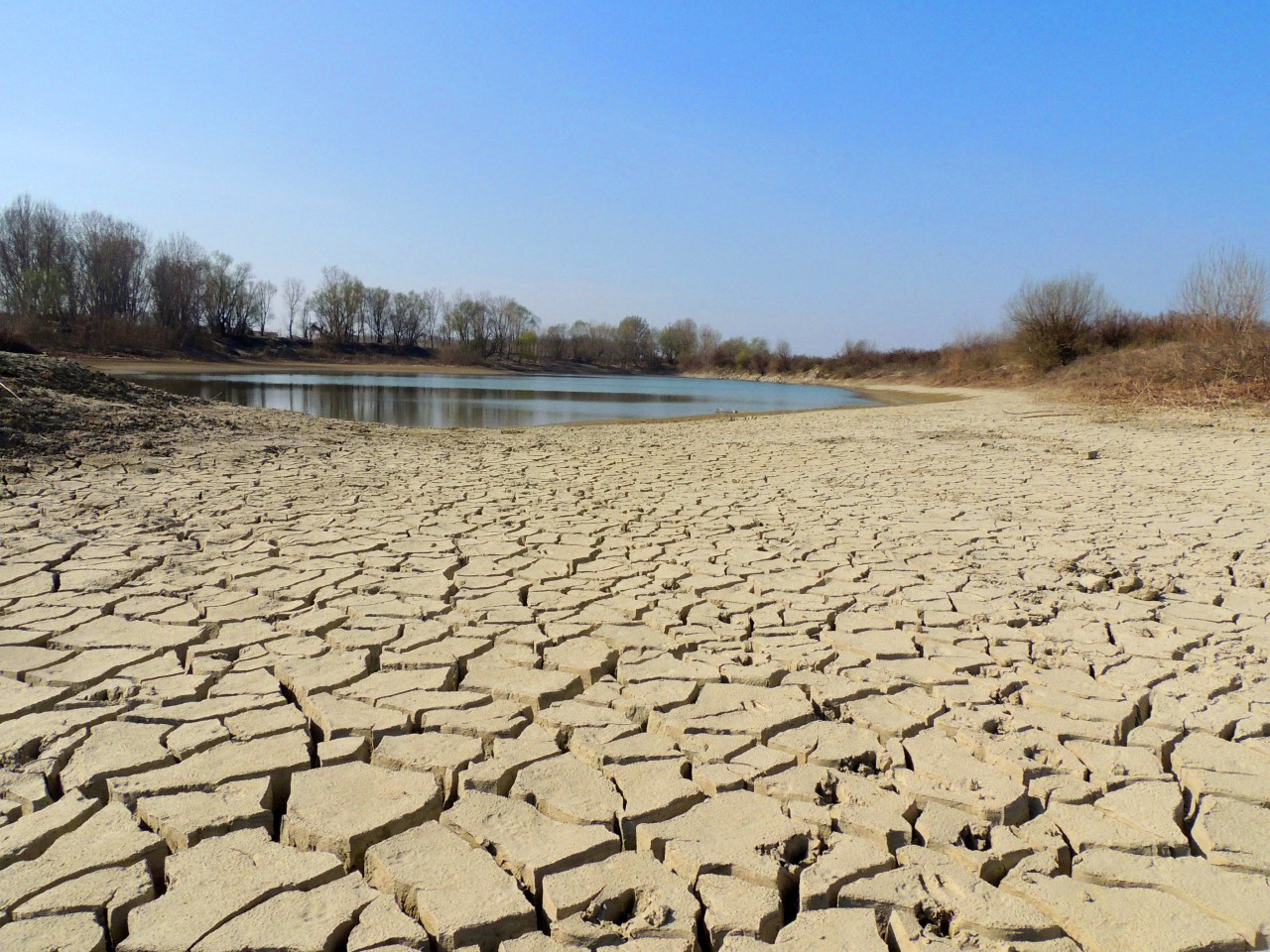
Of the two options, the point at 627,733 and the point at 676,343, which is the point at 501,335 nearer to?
the point at 676,343

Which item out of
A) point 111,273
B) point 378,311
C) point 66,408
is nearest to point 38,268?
point 111,273

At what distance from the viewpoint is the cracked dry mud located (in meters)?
1.41

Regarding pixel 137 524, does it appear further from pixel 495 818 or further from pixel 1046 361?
pixel 1046 361

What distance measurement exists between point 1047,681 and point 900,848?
1117mm

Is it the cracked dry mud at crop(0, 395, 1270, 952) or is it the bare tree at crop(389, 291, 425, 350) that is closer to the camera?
the cracked dry mud at crop(0, 395, 1270, 952)

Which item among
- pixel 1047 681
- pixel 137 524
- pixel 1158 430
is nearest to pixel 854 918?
pixel 1047 681

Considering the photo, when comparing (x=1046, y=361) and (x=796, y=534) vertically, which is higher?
(x=1046, y=361)

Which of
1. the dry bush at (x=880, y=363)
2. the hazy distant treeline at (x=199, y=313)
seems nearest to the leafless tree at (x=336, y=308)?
the hazy distant treeline at (x=199, y=313)

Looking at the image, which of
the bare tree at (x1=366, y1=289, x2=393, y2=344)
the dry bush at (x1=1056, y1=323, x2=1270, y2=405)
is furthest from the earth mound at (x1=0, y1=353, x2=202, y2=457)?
the bare tree at (x1=366, y1=289, x2=393, y2=344)

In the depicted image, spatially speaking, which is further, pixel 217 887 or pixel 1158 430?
pixel 1158 430

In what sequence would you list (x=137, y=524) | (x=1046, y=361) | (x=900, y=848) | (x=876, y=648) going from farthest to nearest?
1. (x=1046, y=361)
2. (x=137, y=524)
3. (x=876, y=648)
4. (x=900, y=848)

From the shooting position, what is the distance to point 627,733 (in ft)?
6.77

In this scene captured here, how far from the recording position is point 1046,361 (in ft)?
84.8

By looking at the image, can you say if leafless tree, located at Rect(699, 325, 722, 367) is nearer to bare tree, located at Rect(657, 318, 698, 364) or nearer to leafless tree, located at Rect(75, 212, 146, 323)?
bare tree, located at Rect(657, 318, 698, 364)
